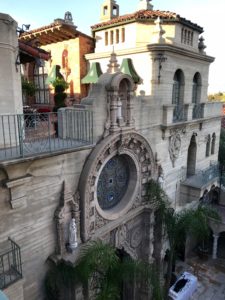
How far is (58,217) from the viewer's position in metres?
7.88

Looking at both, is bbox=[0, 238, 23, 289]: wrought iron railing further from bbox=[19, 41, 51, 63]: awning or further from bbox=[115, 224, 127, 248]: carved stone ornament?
bbox=[19, 41, 51, 63]: awning

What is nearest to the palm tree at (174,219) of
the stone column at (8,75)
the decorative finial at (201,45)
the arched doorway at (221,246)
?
the stone column at (8,75)

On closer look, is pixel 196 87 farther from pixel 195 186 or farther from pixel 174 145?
pixel 195 186

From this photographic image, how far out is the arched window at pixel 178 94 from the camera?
1402cm

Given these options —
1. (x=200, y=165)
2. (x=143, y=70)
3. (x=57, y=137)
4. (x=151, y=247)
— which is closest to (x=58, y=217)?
(x=57, y=137)

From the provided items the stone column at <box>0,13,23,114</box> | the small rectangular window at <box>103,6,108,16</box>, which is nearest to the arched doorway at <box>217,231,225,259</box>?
the small rectangular window at <box>103,6,108,16</box>

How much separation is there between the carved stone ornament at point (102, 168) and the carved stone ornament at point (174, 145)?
199 cm

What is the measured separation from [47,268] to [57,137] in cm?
428

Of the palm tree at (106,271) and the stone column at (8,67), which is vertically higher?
the stone column at (8,67)

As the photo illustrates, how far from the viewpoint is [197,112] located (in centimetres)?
1579

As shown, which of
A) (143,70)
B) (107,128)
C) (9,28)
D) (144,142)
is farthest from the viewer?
(143,70)

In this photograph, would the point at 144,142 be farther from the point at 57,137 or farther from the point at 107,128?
the point at 57,137

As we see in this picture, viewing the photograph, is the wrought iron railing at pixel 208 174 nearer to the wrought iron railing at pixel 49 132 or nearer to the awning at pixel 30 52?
the wrought iron railing at pixel 49 132

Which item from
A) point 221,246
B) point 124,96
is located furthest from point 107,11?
point 221,246
